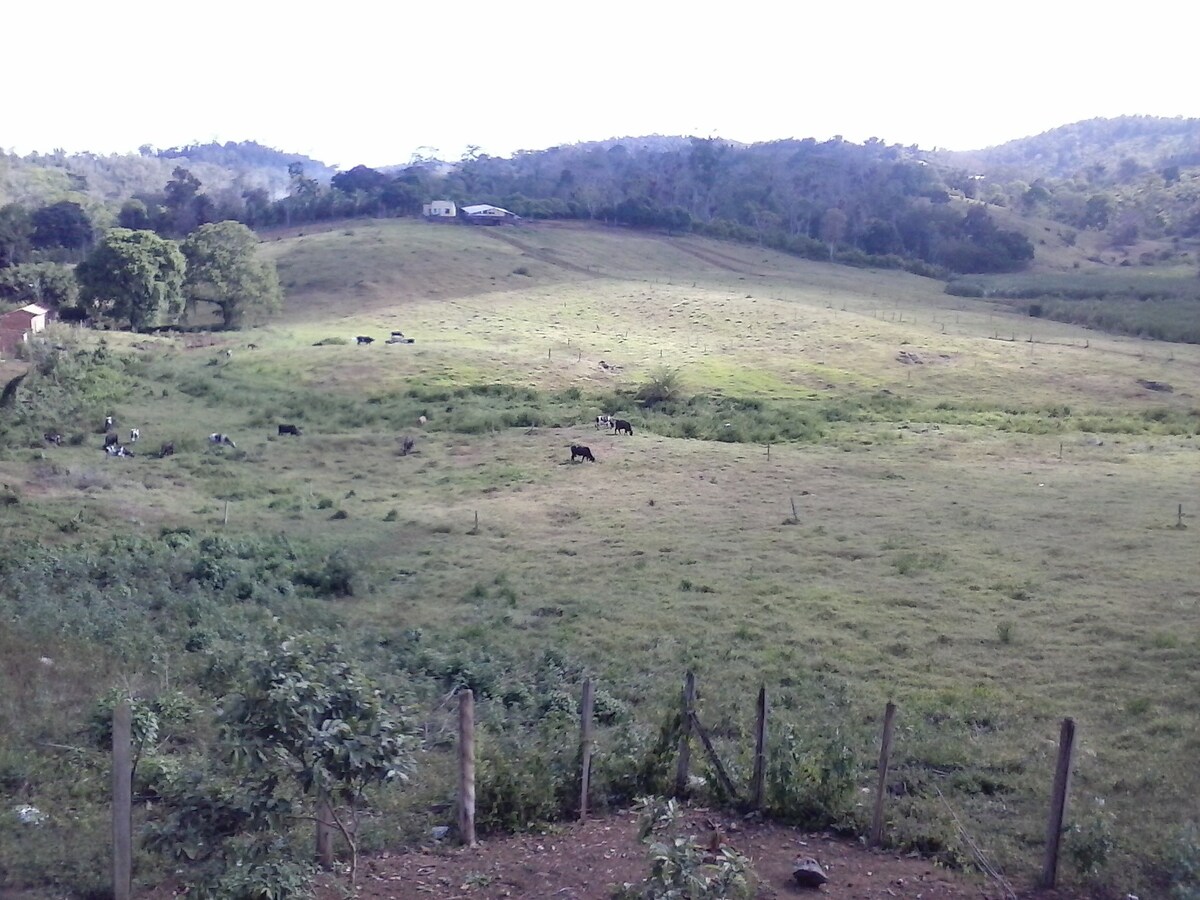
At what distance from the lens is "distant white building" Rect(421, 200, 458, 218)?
115500mm

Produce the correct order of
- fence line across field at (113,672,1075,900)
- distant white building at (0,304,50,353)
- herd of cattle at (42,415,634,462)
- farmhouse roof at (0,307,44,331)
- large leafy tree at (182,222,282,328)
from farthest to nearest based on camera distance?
1. large leafy tree at (182,222,282,328)
2. farmhouse roof at (0,307,44,331)
3. distant white building at (0,304,50,353)
4. herd of cattle at (42,415,634,462)
5. fence line across field at (113,672,1075,900)

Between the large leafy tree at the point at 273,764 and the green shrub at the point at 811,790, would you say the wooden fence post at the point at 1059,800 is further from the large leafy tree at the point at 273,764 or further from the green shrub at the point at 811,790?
the large leafy tree at the point at 273,764

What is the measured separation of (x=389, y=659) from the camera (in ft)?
52.0

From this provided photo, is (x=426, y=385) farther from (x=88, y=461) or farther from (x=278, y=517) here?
(x=278, y=517)

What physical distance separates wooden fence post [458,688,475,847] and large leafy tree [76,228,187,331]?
196 ft

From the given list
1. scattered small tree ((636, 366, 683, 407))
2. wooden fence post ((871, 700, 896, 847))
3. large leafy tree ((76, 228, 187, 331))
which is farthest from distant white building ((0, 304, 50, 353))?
wooden fence post ((871, 700, 896, 847))

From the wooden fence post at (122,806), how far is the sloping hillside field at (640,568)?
1.48 feet

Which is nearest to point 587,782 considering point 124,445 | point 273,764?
point 273,764

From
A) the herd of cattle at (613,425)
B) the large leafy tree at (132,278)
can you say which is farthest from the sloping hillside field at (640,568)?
the large leafy tree at (132,278)

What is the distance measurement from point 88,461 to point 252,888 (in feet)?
92.3

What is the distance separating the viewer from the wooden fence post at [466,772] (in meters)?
8.54

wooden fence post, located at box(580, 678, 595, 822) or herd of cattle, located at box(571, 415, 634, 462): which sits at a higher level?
wooden fence post, located at box(580, 678, 595, 822)

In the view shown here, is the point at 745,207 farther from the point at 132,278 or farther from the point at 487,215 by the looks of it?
the point at 132,278

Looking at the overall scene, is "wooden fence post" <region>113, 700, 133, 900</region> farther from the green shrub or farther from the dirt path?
the dirt path
